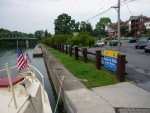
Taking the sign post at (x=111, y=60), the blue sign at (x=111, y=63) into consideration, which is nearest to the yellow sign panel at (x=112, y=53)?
the sign post at (x=111, y=60)

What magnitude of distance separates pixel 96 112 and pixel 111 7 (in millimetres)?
→ 22177

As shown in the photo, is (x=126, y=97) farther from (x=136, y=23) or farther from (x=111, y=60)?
(x=136, y=23)

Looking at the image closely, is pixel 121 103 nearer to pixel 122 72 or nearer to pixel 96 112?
pixel 96 112

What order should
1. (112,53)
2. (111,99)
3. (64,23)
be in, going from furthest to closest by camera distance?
(64,23)
(112,53)
(111,99)

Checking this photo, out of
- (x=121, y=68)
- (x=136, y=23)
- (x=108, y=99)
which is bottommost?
(x=108, y=99)

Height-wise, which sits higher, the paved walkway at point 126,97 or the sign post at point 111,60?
the sign post at point 111,60

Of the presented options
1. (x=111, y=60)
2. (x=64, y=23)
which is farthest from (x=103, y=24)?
(x=111, y=60)

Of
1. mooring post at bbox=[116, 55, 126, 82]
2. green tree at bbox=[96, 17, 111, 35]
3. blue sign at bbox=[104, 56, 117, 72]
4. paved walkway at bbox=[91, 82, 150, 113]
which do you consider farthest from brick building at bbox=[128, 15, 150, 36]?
paved walkway at bbox=[91, 82, 150, 113]

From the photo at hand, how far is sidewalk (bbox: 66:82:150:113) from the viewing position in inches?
232

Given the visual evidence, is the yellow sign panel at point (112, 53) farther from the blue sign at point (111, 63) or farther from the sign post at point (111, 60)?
the blue sign at point (111, 63)

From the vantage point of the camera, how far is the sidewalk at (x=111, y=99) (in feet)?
19.3

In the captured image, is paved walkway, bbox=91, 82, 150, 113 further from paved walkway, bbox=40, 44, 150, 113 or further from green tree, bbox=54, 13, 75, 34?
green tree, bbox=54, 13, 75, 34

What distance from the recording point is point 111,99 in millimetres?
6750

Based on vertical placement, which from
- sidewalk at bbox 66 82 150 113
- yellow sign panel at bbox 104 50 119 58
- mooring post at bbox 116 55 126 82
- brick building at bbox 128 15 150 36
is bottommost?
→ sidewalk at bbox 66 82 150 113
